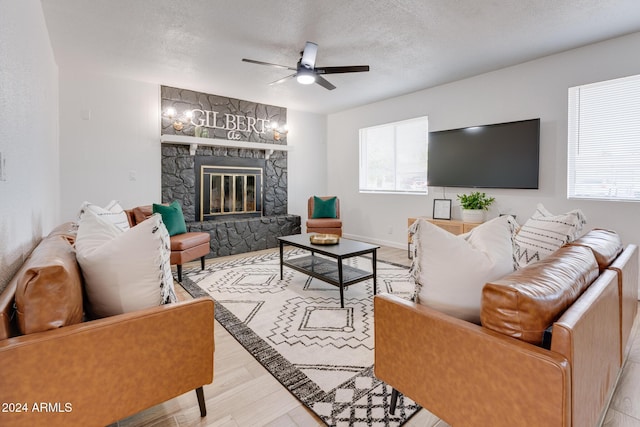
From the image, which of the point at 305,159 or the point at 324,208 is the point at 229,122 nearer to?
the point at 305,159

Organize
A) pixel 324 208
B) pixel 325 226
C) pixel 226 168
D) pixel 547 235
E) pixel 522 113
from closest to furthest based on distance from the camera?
pixel 547 235
pixel 522 113
pixel 325 226
pixel 226 168
pixel 324 208

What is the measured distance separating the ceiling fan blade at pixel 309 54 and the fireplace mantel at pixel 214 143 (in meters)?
2.24

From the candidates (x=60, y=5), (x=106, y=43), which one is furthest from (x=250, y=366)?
(x=106, y=43)

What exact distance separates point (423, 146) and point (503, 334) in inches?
173

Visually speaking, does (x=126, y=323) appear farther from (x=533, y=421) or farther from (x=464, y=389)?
(x=533, y=421)

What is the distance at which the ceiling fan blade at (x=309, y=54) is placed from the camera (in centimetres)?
318

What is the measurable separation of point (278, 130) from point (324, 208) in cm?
170

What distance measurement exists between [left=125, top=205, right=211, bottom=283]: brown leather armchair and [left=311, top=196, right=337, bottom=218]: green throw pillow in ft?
6.64

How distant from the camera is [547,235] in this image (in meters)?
2.17

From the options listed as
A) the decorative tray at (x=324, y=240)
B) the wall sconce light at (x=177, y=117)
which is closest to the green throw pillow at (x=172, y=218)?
the wall sconce light at (x=177, y=117)

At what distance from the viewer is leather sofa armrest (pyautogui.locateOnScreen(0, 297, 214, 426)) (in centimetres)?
98

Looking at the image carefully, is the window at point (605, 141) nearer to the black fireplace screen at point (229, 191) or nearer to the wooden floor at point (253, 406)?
the wooden floor at point (253, 406)

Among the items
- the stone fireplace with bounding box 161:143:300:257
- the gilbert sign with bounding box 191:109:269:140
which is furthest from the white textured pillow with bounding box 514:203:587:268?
the gilbert sign with bounding box 191:109:269:140

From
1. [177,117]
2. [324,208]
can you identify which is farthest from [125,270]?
[324,208]
